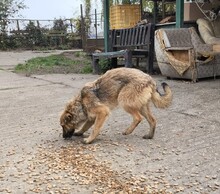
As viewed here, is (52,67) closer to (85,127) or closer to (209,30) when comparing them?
(209,30)

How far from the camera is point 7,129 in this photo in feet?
14.8

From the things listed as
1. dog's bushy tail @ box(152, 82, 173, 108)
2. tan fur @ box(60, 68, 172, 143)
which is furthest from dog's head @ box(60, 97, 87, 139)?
dog's bushy tail @ box(152, 82, 173, 108)

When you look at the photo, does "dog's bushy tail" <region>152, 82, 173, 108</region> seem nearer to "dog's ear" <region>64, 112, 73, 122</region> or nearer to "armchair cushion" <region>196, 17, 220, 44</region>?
"dog's ear" <region>64, 112, 73, 122</region>

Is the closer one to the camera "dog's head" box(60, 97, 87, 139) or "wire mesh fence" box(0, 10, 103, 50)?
"dog's head" box(60, 97, 87, 139)

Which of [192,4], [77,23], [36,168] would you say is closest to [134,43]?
[192,4]

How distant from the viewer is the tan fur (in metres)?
3.77

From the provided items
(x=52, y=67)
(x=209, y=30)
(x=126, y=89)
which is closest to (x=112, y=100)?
(x=126, y=89)

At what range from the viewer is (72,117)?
389cm

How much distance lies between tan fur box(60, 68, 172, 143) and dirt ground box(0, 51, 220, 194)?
21 cm

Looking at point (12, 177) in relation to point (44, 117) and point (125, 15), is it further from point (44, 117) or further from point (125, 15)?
point (125, 15)

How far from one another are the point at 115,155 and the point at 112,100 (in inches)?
28.0

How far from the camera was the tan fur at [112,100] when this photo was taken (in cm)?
377

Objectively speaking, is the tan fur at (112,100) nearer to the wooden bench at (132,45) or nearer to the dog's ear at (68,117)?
the dog's ear at (68,117)

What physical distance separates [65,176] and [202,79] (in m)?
5.72
